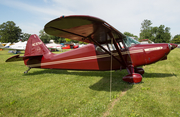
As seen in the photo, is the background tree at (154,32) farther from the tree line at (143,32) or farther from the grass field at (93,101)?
the grass field at (93,101)

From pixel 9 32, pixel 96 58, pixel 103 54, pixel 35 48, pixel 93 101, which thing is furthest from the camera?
pixel 9 32

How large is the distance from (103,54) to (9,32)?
302 ft

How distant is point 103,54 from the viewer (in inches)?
207

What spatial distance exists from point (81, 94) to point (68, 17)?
2657mm

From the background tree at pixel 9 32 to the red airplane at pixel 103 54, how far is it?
8326 cm

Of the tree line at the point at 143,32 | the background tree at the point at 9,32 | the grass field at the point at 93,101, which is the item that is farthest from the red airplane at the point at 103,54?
the background tree at the point at 9,32

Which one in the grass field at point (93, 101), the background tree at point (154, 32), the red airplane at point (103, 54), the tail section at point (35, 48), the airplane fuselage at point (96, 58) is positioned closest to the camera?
the grass field at point (93, 101)

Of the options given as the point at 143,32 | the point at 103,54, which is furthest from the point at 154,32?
the point at 103,54

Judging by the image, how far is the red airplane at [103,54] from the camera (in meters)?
4.29

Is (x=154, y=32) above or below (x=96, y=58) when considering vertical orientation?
above

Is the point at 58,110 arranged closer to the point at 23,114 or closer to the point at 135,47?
the point at 23,114

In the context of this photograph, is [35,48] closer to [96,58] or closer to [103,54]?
[96,58]

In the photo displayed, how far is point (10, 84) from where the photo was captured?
15.7 ft

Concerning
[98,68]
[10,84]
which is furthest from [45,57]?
[98,68]
